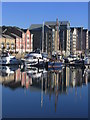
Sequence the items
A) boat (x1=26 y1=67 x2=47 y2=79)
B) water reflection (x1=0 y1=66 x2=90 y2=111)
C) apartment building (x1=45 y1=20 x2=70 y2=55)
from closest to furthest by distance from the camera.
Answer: water reflection (x1=0 y1=66 x2=90 y2=111) < boat (x1=26 y1=67 x2=47 y2=79) < apartment building (x1=45 y1=20 x2=70 y2=55)

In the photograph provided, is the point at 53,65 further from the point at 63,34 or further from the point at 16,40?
the point at 63,34

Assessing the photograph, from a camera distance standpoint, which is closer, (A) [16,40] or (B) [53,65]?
(B) [53,65]

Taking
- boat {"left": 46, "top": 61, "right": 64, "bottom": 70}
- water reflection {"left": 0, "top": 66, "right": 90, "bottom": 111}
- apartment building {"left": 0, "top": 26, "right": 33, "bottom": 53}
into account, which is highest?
apartment building {"left": 0, "top": 26, "right": 33, "bottom": 53}

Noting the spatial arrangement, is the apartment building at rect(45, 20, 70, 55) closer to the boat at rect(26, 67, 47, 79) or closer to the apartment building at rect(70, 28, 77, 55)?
the apartment building at rect(70, 28, 77, 55)

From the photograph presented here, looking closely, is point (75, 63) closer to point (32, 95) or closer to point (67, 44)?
point (32, 95)

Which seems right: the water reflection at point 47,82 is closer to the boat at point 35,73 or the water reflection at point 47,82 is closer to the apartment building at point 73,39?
the boat at point 35,73

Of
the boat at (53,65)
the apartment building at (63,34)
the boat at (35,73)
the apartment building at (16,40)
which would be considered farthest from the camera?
the apartment building at (63,34)

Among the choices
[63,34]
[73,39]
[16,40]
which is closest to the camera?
[16,40]

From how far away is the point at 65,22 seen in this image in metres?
105

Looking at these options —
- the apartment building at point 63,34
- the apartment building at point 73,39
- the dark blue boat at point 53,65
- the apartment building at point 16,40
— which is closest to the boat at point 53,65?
the dark blue boat at point 53,65

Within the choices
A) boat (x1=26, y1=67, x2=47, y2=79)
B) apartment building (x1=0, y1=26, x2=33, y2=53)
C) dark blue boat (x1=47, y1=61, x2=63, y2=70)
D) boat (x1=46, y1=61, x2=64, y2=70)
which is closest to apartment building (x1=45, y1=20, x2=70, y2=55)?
apartment building (x1=0, y1=26, x2=33, y2=53)

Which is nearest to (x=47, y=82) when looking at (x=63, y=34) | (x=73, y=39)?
(x=63, y=34)

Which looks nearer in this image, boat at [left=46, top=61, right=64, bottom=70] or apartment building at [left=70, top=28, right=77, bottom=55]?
boat at [left=46, top=61, right=64, bottom=70]

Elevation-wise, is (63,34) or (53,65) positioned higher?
(63,34)
